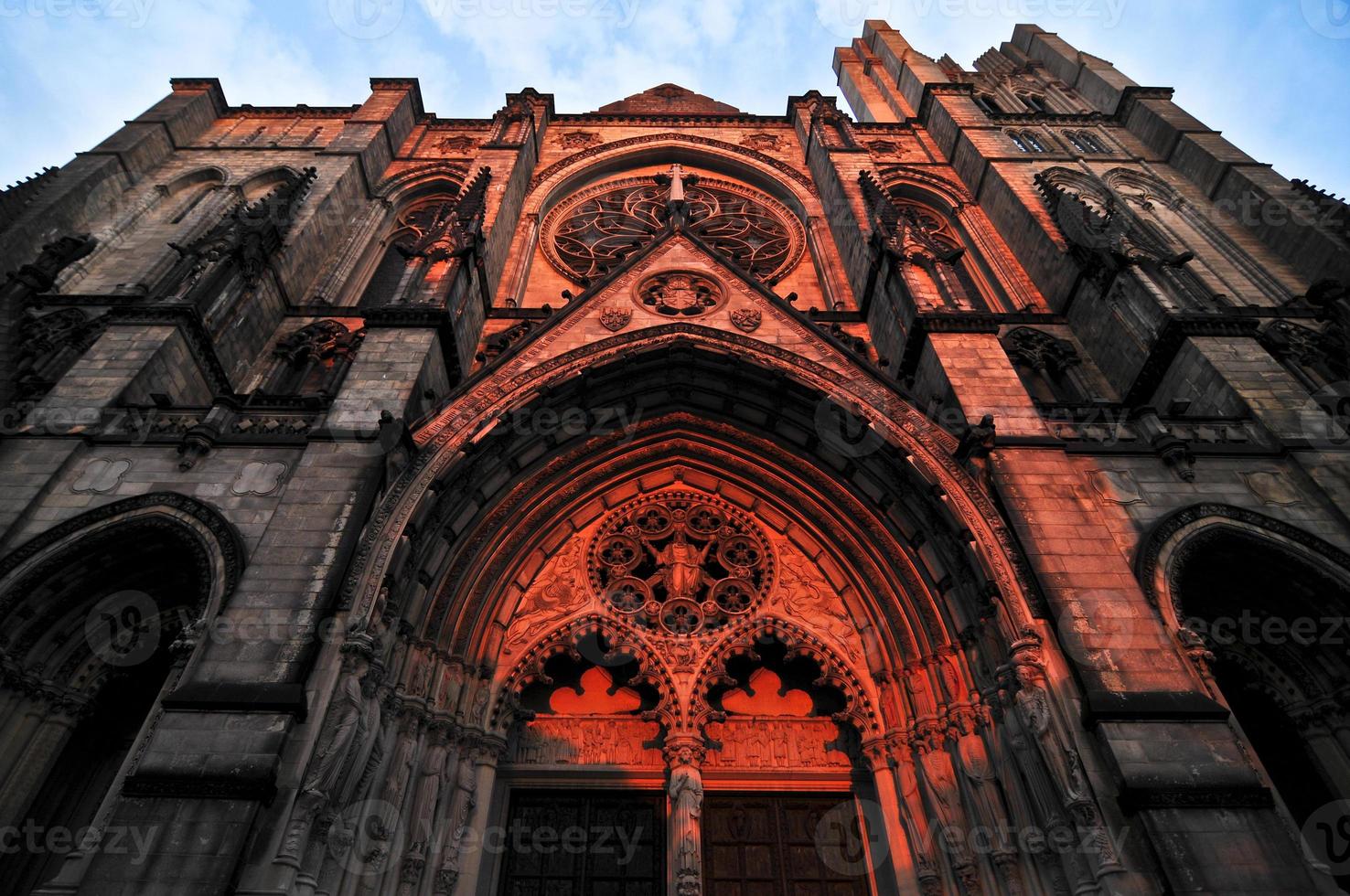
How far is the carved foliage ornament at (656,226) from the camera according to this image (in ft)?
53.8

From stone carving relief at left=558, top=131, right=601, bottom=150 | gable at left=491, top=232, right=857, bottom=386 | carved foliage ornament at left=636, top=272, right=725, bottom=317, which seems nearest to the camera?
gable at left=491, top=232, right=857, bottom=386

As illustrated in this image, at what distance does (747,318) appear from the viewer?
34.4 ft

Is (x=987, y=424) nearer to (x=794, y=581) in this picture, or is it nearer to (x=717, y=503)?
(x=794, y=581)

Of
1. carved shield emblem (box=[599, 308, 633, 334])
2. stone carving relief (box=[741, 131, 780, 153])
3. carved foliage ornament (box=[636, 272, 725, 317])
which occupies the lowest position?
carved shield emblem (box=[599, 308, 633, 334])

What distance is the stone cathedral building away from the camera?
19.2ft

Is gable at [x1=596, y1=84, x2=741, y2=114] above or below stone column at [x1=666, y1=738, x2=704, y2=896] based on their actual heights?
above

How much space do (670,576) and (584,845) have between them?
3.27 m

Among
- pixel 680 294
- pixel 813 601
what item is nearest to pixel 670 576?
pixel 813 601

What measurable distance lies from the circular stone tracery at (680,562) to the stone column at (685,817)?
60.6 inches

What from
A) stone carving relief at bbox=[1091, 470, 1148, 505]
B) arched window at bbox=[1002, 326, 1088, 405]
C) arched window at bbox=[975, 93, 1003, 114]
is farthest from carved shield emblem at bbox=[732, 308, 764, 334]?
arched window at bbox=[975, 93, 1003, 114]

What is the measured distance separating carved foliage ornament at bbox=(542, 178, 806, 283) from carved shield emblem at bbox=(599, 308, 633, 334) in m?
5.30

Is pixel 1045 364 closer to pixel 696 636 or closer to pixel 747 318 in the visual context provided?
pixel 747 318

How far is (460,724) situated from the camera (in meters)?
7.60

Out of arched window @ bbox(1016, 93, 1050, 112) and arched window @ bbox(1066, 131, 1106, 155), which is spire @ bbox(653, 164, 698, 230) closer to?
arched window @ bbox(1066, 131, 1106, 155)
